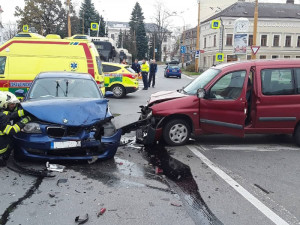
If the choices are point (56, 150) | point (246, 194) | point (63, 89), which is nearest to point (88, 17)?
point (63, 89)

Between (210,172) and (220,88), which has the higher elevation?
(220,88)

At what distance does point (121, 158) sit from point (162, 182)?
1.42 meters

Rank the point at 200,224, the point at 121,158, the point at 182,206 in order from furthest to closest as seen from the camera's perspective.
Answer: the point at 121,158 → the point at 182,206 → the point at 200,224

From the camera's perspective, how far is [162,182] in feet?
16.0

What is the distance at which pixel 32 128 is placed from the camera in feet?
17.4

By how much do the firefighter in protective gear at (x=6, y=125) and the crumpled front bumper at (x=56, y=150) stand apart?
0.13 meters

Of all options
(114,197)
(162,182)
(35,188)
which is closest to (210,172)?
(162,182)

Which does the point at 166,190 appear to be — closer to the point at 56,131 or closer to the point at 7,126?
the point at 56,131

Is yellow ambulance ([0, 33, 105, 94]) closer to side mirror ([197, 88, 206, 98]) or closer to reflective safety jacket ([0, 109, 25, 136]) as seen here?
side mirror ([197, 88, 206, 98])

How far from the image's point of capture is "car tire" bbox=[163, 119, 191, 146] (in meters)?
6.90

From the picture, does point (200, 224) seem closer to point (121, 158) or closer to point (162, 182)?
point (162, 182)

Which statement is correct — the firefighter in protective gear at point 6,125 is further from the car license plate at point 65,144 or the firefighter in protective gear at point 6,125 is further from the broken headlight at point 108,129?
the broken headlight at point 108,129

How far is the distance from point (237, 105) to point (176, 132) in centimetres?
137

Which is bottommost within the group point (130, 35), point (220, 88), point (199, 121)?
point (199, 121)
